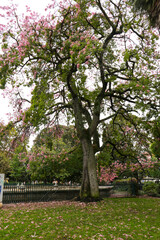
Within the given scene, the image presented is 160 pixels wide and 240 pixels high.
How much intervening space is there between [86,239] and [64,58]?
10613 millimetres

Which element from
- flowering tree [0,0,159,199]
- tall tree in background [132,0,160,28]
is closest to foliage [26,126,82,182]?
flowering tree [0,0,159,199]

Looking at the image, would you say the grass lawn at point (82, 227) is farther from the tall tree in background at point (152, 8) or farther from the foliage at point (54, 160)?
the foliage at point (54, 160)

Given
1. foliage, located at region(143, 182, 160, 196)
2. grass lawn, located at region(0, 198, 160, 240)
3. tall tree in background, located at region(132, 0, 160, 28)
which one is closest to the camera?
grass lawn, located at region(0, 198, 160, 240)

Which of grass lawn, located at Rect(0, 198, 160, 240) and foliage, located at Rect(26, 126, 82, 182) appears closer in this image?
grass lawn, located at Rect(0, 198, 160, 240)

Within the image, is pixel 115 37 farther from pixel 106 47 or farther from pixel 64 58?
pixel 64 58

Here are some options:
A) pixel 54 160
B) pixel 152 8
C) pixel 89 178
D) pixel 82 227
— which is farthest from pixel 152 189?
pixel 152 8

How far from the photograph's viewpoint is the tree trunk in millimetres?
13750

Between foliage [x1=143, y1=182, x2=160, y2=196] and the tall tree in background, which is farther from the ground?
the tall tree in background

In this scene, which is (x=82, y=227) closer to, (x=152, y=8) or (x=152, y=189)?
(x=152, y=8)

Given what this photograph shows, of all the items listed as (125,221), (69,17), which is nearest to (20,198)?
(125,221)

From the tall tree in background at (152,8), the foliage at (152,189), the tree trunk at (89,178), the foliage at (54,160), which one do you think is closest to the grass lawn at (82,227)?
the tree trunk at (89,178)

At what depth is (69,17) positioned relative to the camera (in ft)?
41.4

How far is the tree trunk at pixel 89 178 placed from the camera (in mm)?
13750

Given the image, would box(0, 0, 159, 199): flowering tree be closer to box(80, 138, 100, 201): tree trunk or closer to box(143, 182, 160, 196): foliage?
box(80, 138, 100, 201): tree trunk
